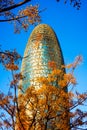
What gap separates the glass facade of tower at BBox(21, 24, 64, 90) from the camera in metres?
42.2

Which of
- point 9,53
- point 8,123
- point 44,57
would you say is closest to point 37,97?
point 8,123

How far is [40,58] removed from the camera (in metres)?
43.8

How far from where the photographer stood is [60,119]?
20953mm

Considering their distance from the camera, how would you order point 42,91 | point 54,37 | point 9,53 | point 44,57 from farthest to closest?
point 54,37
point 44,57
point 42,91
point 9,53

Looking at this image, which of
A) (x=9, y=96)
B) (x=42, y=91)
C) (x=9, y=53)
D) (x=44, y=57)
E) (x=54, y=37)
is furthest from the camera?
(x=54, y=37)

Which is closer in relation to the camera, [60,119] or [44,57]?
[60,119]

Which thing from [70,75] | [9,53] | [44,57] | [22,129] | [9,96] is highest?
[44,57]

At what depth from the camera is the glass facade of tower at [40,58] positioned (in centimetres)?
4216

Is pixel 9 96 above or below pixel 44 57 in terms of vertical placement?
below

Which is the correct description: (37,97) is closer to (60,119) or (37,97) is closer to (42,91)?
(42,91)

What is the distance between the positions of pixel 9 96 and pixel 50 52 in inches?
1042

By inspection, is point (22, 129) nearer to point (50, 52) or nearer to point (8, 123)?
point (8, 123)

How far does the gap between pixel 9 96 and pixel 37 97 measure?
1.74m

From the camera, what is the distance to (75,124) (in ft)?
69.6
